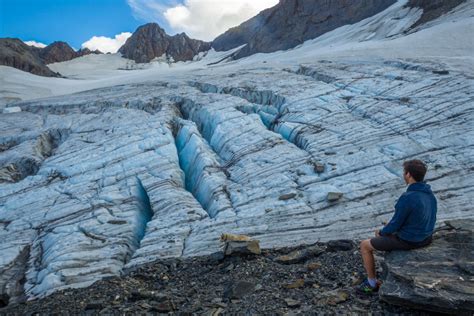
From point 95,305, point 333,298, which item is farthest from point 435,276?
point 95,305

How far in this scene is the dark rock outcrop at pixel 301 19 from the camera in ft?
212

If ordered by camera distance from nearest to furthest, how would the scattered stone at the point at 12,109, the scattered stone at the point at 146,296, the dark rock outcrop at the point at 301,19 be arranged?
the scattered stone at the point at 146,296
the scattered stone at the point at 12,109
the dark rock outcrop at the point at 301,19

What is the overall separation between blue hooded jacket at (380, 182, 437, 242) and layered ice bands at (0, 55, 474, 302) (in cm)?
346

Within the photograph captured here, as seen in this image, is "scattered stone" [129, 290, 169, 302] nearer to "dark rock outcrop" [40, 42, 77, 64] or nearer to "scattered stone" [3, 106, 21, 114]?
"scattered stone" [3, 106, 21, 114]

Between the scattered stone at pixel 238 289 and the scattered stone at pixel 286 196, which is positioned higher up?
the scattered stone at pixel 238 289

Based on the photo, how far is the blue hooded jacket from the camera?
616cm

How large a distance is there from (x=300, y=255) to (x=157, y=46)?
110855 mm

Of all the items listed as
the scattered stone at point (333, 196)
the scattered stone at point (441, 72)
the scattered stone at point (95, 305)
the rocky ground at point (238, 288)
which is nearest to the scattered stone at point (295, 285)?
the rocky ground at point (238, 288)

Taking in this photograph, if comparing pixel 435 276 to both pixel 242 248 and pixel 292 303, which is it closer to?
pixel 292 303

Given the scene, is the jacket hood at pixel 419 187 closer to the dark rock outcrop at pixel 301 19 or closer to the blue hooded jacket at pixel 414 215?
the blue hooded jacket at pixel 414 215

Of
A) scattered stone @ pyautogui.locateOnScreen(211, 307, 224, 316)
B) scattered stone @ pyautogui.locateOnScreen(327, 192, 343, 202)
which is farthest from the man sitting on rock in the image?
scattered stone @ pyautogui.locateOnScreen(327, 192, 343, 202)

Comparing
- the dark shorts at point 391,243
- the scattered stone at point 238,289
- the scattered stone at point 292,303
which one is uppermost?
the dark shorts at point 391,243

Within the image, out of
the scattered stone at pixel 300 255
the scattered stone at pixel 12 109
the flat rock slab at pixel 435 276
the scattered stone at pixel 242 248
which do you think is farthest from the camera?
the scattered stone at pixel 12 109

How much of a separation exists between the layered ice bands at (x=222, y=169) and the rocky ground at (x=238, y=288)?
1.11 meters
